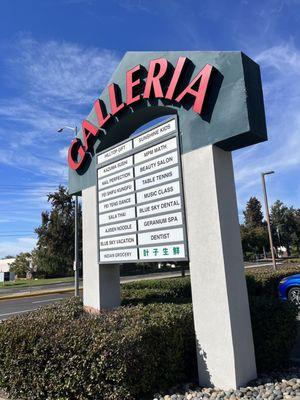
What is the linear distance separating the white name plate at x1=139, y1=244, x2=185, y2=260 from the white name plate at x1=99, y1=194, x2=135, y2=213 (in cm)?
91

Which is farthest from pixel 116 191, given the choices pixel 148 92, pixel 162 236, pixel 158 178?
pixel 148 92

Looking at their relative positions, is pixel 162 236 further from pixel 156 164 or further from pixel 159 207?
pixel 156 164

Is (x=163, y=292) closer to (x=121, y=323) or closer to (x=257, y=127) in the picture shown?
(x=121, y=323)

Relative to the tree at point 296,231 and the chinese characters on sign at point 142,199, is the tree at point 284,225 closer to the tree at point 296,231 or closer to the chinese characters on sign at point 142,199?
the tree at point 296,231

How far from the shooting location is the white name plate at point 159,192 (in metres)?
5.96

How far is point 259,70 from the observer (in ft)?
18.0

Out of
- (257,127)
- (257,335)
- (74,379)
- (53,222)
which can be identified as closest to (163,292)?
(257,335)

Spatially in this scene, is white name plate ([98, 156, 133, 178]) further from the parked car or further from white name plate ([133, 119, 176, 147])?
the parked car

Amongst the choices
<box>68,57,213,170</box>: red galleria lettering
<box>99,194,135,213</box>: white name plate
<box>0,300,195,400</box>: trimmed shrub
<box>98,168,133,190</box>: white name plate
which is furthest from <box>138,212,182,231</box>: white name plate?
<box>68,57,213,170</box>: red galleria lettering

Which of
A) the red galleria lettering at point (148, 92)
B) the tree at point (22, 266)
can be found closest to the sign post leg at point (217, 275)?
the red galleria lettering at point (148, 92)

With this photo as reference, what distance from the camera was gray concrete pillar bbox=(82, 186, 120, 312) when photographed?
25.2 feet

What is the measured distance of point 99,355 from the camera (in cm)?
466

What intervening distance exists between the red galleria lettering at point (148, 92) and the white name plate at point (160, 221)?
5.23 feet

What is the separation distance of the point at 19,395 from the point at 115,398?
174cm
